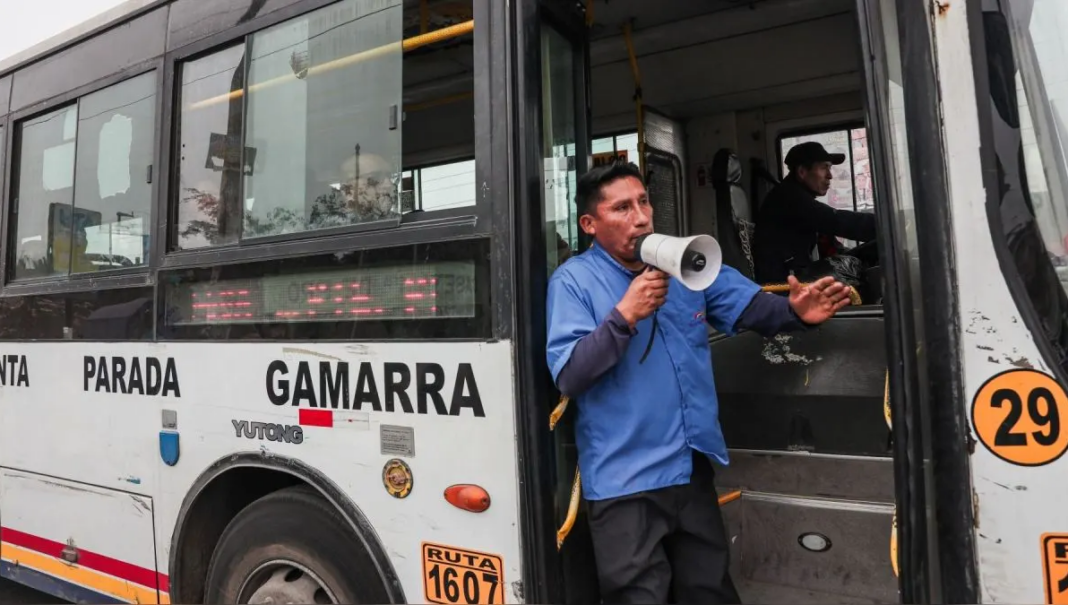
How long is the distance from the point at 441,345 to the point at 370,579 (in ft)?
2.68

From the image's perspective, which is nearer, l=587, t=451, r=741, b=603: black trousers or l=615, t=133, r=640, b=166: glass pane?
l=587, t=451, r=741, b=603: black trousers

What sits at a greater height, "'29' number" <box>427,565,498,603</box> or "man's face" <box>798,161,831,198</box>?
"man's face" <box>798,161,831,198</box>

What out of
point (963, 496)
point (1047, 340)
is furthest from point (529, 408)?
point (1047, 340)

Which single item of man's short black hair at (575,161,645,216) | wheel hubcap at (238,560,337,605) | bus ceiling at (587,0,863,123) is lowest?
wheel hubcap at (238,560,337,605)

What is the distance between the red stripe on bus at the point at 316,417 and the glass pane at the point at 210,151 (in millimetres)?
701

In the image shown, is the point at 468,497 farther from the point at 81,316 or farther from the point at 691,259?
the point at 81,316

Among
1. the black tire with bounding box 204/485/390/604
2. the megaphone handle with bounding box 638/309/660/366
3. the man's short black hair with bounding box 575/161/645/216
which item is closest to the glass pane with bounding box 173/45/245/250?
the black tire with bounding box 204/485/390/604

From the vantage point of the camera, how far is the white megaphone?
1.70 meters

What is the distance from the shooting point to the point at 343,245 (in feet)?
7.27

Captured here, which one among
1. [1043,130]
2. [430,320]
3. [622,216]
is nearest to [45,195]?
[430,320]

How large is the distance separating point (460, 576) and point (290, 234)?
1226 millimetres

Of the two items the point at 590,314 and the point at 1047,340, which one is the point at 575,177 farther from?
the point at 1047,340

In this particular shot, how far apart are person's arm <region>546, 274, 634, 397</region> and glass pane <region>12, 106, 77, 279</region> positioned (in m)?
2.50

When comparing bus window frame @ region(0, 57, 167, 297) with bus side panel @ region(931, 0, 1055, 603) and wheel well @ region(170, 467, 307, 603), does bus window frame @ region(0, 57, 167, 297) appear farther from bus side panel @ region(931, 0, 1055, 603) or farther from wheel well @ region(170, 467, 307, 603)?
bus side panel @ region(931, 0, 1055, 603)
